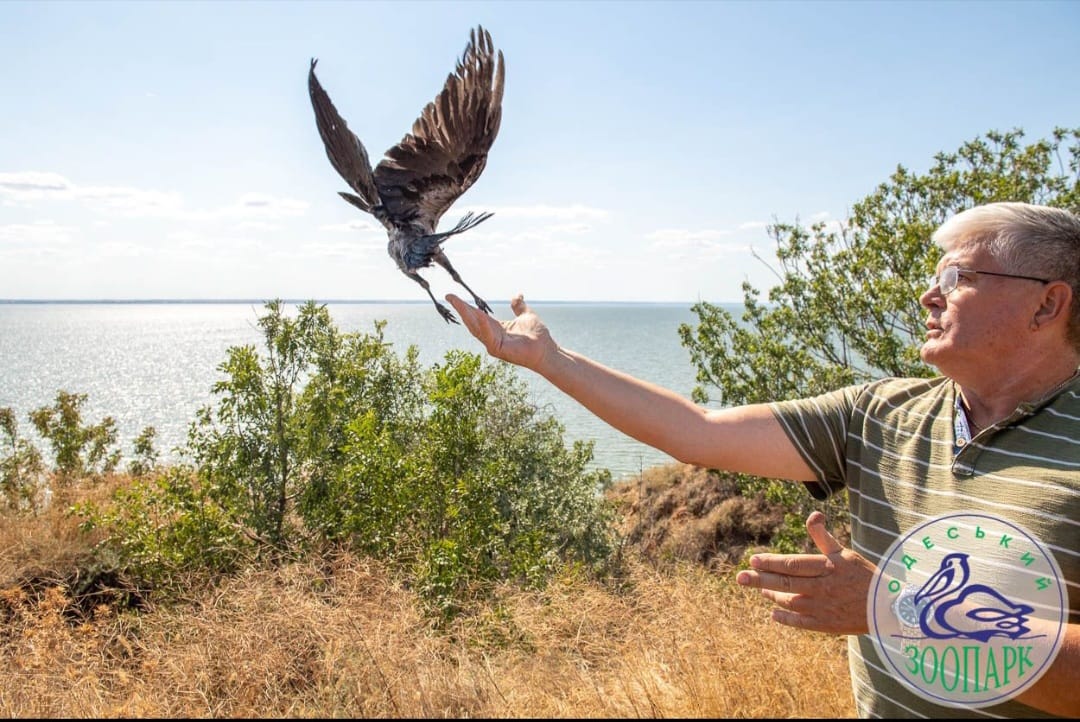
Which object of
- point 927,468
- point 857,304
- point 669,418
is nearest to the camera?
point 927,468

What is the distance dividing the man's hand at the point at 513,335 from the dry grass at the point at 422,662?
1.76m

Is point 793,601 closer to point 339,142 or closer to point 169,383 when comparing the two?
point 339,142

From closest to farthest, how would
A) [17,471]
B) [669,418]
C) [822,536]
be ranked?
[822,536], [669,418], [17,471]

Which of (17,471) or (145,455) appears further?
(145,455)

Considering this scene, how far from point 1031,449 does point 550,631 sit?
3.57m

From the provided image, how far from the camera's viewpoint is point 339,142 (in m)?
2.46

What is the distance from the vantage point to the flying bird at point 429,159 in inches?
97.3

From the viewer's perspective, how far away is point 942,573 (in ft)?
5.08

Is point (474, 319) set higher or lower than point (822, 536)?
higher

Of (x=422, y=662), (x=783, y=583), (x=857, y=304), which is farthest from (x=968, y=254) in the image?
(x=857, y=304)

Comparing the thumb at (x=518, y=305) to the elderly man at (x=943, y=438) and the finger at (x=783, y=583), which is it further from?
the finger at (x=783, y=583)

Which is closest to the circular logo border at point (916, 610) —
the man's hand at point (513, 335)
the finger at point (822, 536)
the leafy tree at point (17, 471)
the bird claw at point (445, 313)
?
the finger at point (822, 536)

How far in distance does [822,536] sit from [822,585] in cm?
11

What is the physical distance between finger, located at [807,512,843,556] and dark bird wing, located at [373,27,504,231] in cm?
175
